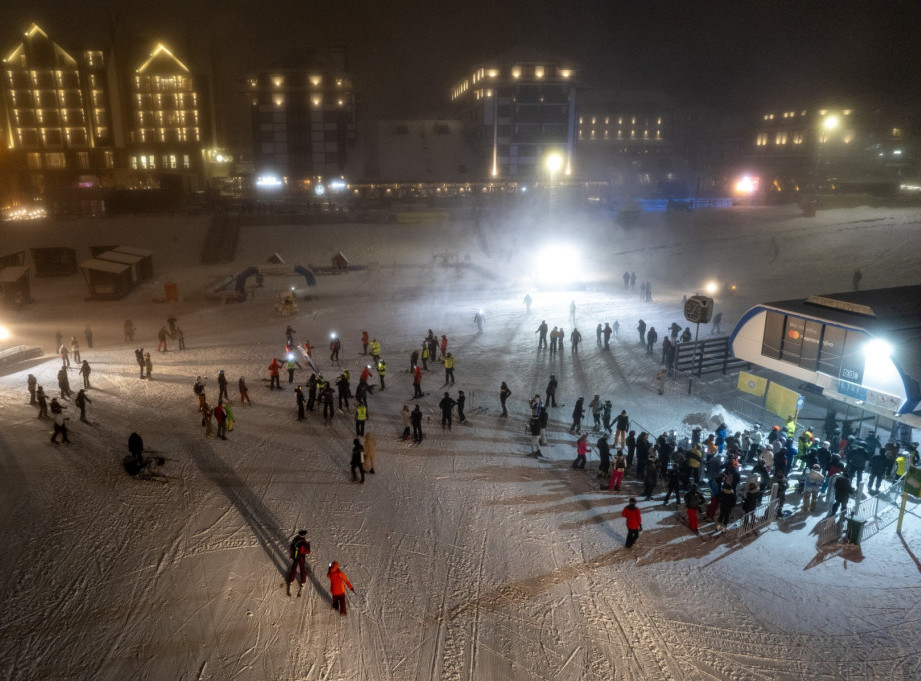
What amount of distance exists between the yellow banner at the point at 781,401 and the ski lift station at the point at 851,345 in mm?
947

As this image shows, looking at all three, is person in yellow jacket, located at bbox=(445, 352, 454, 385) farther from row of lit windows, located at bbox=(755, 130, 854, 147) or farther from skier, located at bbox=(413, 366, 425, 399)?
row of lit windows, located at bbox=(755, 130, 854, 147)

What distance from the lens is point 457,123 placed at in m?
68.8

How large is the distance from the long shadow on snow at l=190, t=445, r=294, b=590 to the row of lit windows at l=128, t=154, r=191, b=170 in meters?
53.8

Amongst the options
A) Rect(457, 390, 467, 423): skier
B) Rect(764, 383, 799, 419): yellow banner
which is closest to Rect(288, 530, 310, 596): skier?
Rect(457, 390, 467, 423): skier

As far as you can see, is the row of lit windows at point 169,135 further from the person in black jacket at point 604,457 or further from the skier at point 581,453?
the person in black jacket at point 604,457

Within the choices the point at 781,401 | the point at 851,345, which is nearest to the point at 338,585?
the point at 781,401

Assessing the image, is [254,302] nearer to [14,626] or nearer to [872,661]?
[14,626]

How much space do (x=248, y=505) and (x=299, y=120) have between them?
2331 inches

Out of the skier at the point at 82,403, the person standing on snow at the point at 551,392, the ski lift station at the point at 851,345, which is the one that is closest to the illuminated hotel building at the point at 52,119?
the skier at the point at 82,403

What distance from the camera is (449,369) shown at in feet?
61.8

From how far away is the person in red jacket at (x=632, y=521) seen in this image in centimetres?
1016

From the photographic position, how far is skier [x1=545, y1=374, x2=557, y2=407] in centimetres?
→ 1683

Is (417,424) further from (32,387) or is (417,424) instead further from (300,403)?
(32,387)

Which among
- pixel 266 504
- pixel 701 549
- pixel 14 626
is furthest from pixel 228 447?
→ pixel 701 549
